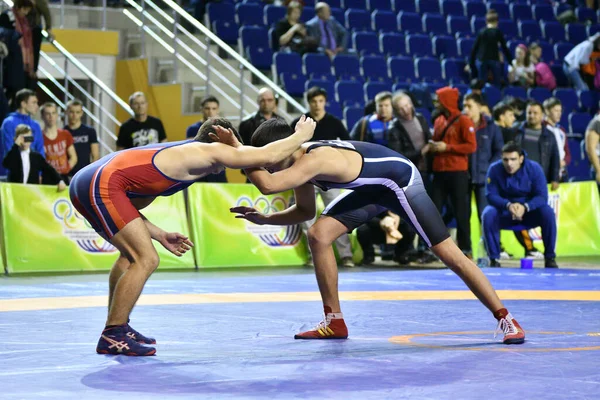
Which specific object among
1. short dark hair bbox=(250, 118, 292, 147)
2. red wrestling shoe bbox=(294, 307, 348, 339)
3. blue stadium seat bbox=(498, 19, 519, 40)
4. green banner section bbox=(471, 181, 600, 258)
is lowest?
green banner section bbox=(471, 181, 600, 258)

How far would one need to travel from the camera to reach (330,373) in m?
4.33

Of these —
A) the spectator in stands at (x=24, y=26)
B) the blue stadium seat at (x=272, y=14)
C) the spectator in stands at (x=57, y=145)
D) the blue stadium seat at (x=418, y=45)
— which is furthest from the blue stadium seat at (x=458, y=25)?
the spectator in stands at (x=57, y=145)

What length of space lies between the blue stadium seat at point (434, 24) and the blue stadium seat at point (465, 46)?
42 cm

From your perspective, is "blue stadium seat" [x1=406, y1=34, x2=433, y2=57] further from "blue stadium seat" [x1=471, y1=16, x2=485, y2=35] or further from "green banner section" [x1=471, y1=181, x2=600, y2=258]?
"green banner section" [x1=471, y1=181, x2=600, y2=258]

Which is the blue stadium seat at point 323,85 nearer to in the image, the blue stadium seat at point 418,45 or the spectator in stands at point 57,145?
the blue stadium seat at point 418,45

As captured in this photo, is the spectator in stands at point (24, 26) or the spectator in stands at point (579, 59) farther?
the spectator in stands at point (579, 59)

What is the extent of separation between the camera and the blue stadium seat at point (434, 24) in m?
17.6

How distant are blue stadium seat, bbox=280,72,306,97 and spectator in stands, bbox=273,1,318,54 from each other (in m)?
0.51

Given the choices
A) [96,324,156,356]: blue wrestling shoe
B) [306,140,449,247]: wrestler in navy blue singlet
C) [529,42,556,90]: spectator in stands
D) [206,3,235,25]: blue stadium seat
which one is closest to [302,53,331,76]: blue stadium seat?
[206,3,235,25]: blue stadium seat

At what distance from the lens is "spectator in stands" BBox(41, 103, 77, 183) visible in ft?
33.8

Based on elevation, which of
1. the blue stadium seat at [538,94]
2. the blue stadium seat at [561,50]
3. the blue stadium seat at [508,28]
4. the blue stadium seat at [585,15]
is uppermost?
the blue stadium seat at [585,15]

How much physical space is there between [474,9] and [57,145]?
10.3 meters

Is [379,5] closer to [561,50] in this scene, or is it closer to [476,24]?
[476,24]

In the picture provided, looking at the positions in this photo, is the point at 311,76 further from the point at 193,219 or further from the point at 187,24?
the point at 193,219
